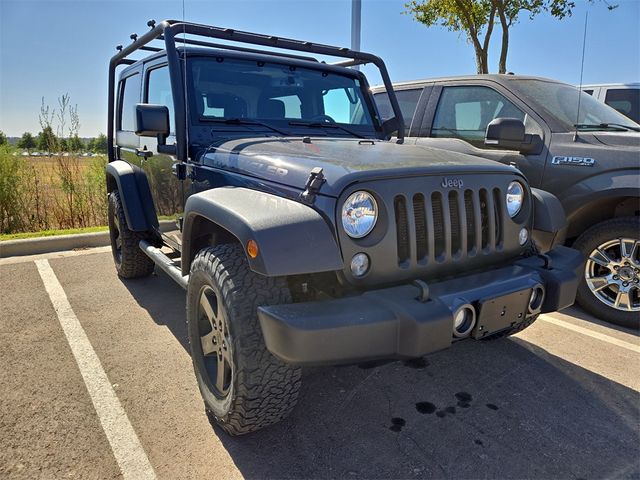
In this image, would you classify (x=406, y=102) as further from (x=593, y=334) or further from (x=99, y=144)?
(x=99, y=144)

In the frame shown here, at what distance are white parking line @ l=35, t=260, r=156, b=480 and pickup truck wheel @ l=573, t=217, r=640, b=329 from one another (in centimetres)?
359

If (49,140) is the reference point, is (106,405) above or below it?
below

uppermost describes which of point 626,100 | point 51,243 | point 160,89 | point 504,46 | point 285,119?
point 504,46

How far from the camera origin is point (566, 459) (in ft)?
7.13

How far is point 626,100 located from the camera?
7633 mm

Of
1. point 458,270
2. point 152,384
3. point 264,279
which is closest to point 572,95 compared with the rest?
point 458,270

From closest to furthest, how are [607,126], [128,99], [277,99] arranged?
1. [277,99]
2. [607,126]
3. [128,99]

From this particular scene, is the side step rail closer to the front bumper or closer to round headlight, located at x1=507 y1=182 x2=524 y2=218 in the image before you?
the front bumper

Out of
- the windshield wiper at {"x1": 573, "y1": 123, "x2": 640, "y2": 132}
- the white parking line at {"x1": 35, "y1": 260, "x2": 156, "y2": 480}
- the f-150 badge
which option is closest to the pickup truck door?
the f-150 badge

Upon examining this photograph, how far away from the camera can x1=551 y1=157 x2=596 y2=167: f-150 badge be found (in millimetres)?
3793

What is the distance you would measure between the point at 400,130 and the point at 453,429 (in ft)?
8.11

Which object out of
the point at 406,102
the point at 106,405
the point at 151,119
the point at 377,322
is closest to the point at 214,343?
the point at 106,405

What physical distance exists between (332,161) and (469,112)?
2943 mm

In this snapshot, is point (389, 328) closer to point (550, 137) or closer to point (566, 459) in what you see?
point (566, 459)
